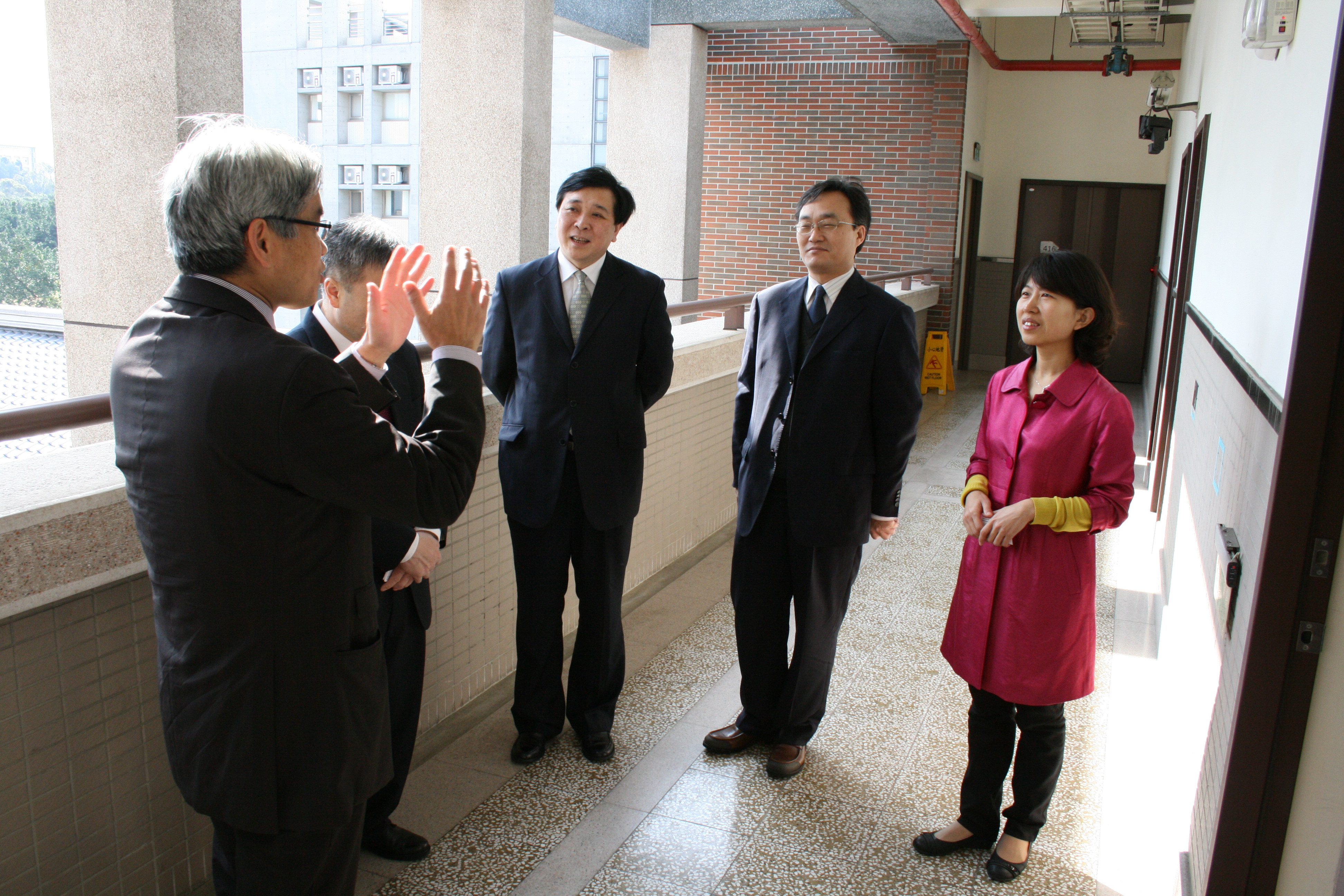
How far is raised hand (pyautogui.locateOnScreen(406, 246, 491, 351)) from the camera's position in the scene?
4.53 ft

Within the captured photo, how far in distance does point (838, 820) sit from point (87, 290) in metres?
2.77

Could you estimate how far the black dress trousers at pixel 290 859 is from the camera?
1.39 metres

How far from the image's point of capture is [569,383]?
264cm

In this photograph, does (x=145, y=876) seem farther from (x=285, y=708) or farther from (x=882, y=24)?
(x=882, y=24)

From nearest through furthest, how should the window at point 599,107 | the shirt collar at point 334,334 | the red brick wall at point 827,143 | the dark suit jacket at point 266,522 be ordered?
1. the dark suit jacket at point 266,522
2. the shirt collar at point 334,334
3. the red brick wall at point 827,143
4. the window at point 599,107

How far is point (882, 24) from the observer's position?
344 inches

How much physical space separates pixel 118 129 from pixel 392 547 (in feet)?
5.83

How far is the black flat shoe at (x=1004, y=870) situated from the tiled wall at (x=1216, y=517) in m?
0.38

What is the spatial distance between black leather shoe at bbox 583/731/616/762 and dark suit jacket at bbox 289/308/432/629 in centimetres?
88

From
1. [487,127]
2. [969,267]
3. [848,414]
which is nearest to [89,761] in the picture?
[848,414]

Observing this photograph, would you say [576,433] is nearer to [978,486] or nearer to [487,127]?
[978,486]

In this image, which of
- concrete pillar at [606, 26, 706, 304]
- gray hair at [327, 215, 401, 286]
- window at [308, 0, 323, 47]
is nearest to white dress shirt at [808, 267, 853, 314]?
gray hair at [327, 215, 401, 286]

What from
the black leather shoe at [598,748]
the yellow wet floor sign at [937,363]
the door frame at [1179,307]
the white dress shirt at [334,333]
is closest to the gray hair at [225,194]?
the white dress shirt at [334,333]

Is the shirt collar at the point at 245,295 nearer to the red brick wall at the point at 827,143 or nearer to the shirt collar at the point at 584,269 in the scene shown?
the shirt collar at the point at 584,269
